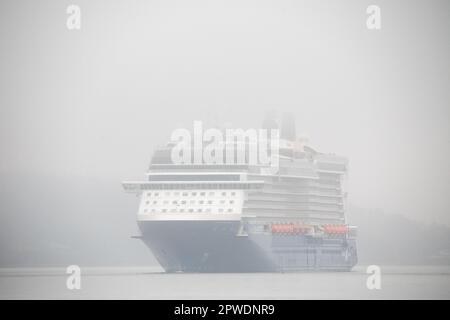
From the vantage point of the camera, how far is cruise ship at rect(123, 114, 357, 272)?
358 feet

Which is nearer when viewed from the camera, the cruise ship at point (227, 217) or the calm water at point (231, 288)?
the calm water at point (231, 288)

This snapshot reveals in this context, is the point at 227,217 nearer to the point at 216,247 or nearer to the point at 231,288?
the point at 216,247

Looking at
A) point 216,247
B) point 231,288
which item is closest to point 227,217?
point 216,247

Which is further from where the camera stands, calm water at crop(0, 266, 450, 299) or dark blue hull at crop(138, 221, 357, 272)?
dark blue hull at crop(138, 221, 357, 272)

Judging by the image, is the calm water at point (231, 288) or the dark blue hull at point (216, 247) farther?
the dark blue hull at point (216, 247)

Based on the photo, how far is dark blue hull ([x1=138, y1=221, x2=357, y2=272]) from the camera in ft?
357

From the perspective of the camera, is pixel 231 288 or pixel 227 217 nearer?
pixel 231 288

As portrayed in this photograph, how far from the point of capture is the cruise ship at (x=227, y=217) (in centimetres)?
10925

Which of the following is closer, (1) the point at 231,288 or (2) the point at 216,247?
(1) the point at 231,288

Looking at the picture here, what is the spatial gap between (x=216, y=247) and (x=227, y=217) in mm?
2684

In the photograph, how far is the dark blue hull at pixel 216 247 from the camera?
109 metres

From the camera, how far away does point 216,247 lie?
109 metres
